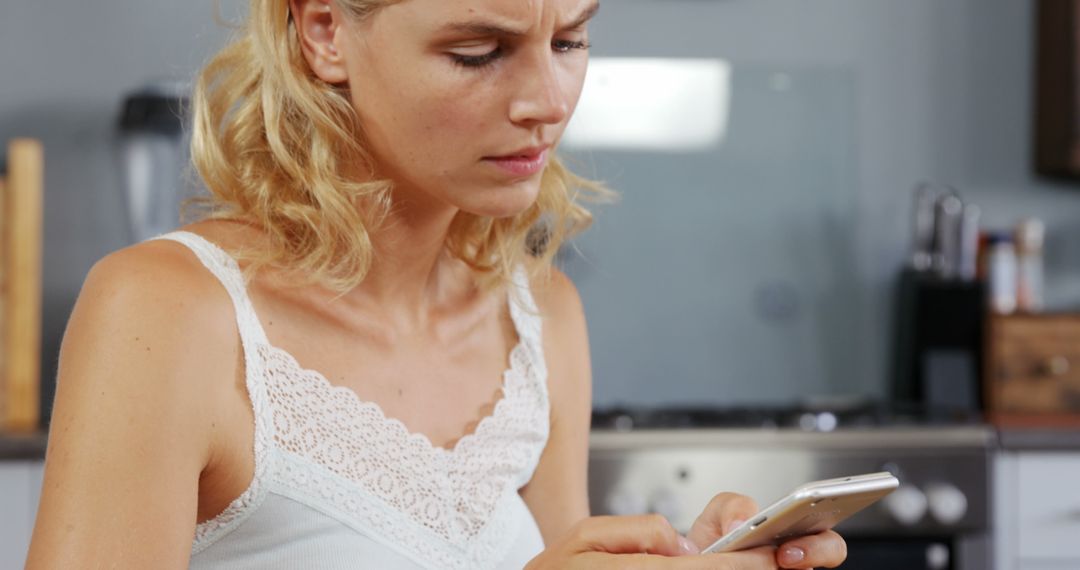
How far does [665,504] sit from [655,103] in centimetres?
108

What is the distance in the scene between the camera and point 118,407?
1.00m

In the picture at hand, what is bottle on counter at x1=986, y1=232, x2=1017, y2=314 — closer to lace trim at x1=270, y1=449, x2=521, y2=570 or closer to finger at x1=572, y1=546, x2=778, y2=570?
lace trim at x1=270, y1=449, x2=521, y2=570

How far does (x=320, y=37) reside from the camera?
3.94 ft

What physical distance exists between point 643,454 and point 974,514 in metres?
0.65

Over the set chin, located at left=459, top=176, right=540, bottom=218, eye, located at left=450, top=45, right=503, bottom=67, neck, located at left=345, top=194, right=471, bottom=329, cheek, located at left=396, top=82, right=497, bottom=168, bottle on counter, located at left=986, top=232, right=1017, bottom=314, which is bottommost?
bottle on counter, located at left=986, top=232, right=1017, bottom=314

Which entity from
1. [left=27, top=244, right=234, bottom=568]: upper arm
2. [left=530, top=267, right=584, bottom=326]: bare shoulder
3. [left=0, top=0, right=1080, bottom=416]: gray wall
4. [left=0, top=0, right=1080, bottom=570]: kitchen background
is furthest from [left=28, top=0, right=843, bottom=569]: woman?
[left=0, top=0, right=1080, bottom=416]: gray wall

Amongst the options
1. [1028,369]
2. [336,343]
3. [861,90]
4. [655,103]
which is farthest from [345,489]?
[861,90]

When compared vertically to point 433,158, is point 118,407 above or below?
below

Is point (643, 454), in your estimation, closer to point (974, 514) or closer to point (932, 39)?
point (974, 514)

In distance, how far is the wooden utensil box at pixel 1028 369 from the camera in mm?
3021

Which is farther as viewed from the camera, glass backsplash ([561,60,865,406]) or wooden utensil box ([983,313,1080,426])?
glass backsplash ([561,60,865,406])

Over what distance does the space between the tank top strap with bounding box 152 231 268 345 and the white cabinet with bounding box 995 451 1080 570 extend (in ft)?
6.07

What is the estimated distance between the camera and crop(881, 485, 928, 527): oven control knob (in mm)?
2512

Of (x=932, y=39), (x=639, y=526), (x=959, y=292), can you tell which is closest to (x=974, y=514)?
(x=959, y=292)
